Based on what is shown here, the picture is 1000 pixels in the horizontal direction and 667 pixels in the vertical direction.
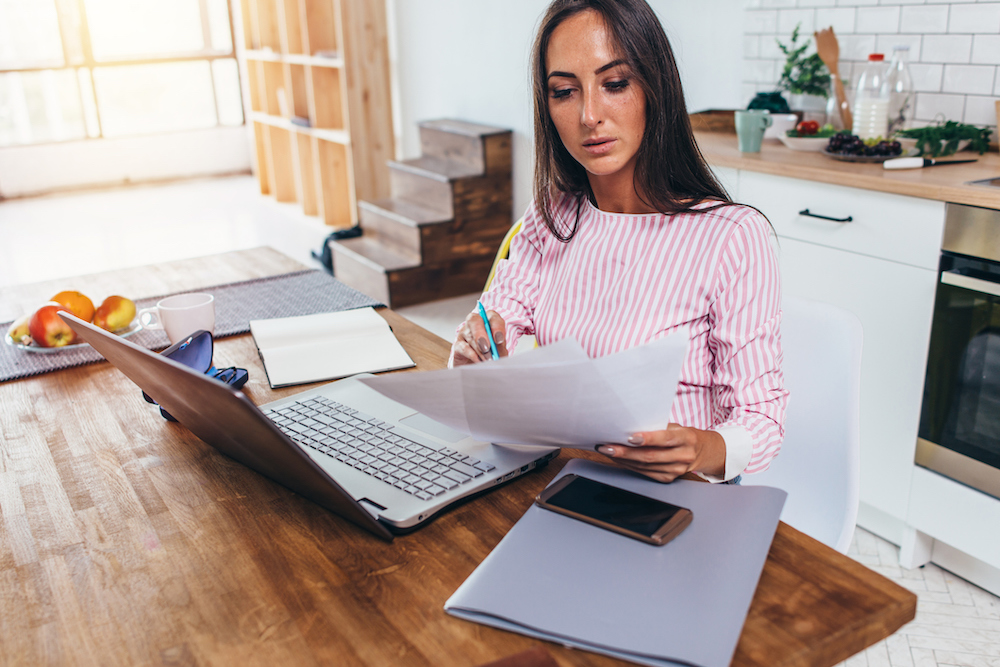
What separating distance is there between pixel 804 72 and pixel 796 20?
0.20 meters

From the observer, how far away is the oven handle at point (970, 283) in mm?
1723

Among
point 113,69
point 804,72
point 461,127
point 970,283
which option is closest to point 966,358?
point 970,283

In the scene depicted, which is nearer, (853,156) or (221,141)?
(853,156)

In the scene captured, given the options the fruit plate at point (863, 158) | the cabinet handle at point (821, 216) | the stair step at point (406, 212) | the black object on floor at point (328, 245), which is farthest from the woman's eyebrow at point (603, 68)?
the black object on floor at point (328, 245)

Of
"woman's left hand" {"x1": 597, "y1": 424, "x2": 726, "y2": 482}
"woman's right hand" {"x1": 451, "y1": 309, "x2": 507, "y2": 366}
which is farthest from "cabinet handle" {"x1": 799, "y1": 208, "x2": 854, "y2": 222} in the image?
"woman's left hand" {"x1": 597, "y1": 424, "x2": 726, "y2": 482}

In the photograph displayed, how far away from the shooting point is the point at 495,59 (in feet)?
13.6

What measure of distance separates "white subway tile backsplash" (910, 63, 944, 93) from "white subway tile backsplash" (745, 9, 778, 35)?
0.54 meters

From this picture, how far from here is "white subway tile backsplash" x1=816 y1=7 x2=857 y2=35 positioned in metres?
2.53

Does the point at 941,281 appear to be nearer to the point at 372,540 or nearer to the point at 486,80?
the point at 372,540

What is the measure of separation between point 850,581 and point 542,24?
0.85 m

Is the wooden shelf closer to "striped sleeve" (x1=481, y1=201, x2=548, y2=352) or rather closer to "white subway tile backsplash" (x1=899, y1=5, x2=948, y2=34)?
"white subway tile backsplash" (x1=899, y1=5, x2=948, y2=34)

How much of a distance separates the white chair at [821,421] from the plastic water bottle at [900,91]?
5.17ft

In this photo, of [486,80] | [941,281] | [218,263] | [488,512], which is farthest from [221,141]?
[488,512]

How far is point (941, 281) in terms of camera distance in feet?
6.02
